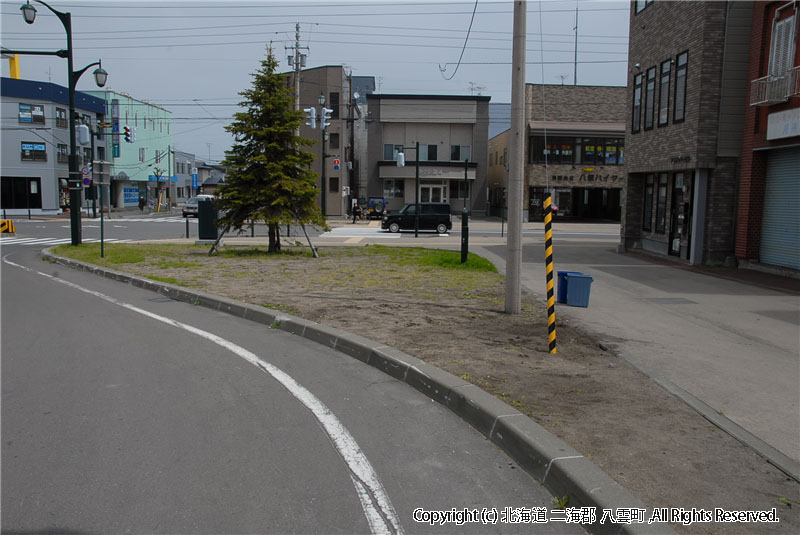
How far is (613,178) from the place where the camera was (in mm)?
49938

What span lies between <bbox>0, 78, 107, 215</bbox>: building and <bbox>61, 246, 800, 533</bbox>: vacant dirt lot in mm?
43376

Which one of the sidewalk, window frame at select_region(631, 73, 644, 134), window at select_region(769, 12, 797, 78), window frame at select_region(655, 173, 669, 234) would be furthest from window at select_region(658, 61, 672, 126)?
the sidewalk

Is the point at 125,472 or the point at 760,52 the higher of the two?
the point at 760,52

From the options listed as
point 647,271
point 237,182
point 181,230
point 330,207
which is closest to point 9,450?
point 237,182

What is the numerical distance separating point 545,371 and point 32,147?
2198 inches

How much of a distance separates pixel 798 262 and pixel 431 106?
1681 inches

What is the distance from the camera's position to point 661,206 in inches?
883

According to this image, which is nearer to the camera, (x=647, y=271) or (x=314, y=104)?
(x=647, y=271)

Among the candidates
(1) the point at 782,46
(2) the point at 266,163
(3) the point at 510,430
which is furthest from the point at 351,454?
(1) the point at 782,46

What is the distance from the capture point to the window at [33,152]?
51750 mm

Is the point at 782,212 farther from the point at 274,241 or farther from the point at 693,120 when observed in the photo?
the point at 274,241

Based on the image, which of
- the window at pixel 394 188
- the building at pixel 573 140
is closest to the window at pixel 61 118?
the window at pixel 394 188

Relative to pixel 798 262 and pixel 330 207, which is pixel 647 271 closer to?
pixel 798 262

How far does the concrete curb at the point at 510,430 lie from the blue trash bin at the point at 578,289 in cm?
400
